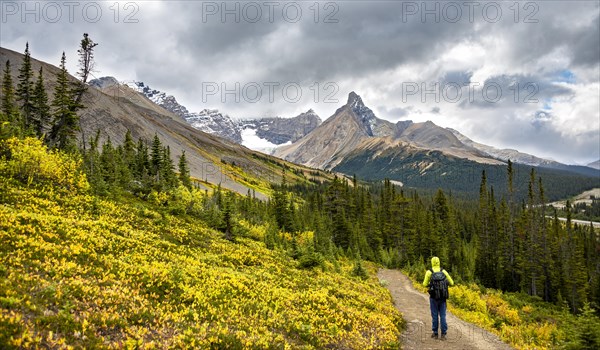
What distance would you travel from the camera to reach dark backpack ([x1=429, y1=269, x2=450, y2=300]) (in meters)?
16.1

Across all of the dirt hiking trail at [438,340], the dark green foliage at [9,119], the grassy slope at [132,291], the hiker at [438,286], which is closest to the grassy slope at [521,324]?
the dirt hiking trail at [438,340]

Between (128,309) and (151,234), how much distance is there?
1359 cm

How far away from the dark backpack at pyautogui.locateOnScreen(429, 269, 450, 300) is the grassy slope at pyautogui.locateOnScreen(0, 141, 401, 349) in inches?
111

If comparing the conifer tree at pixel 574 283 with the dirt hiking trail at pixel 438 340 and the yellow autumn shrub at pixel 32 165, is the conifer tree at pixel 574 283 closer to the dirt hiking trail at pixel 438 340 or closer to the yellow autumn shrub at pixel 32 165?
the dirt hiking trail at pixel 438 340

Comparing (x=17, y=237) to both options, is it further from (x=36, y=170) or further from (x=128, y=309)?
(x=36, y=170)

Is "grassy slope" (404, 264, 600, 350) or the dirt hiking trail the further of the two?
the dirt hiking trail

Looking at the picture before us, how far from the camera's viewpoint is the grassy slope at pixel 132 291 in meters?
9.11

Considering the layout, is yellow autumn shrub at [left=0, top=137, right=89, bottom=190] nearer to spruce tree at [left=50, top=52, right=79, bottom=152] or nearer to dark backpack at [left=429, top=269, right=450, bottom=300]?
spruce tree at [left=50, top=52, right=79, bottom=152]

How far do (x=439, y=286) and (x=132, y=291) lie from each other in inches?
502

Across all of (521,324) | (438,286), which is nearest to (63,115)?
(438,286)

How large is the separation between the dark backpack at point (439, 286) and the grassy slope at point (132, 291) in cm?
283

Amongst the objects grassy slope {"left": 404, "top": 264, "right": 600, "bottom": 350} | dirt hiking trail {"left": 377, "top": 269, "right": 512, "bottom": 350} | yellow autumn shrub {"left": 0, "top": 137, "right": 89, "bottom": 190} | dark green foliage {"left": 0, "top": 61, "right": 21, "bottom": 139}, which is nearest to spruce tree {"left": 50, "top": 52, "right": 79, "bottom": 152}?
dark green foliage {"left": 0, "top": 61, "right": 21, "bottom": 139}

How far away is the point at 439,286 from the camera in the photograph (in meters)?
16.2

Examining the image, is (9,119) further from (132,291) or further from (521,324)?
(521,324)
